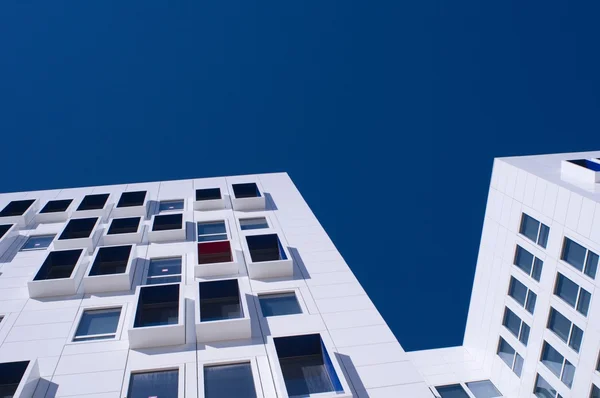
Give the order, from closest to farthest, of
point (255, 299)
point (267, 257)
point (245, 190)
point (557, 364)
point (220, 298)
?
point (220, 298), point (255, 299), point (267, 257), point (557, 364), point (245, 190)

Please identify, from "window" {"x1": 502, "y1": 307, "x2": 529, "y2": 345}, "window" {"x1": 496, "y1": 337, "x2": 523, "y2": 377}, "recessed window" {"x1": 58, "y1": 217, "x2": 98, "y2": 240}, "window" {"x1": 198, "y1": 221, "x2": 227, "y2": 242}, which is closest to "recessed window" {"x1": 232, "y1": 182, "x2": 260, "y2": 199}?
"window" {"x1": 198, "y1": 221, "x2": 227, "y2": 242}

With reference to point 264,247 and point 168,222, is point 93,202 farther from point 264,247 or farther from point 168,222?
point 264,247

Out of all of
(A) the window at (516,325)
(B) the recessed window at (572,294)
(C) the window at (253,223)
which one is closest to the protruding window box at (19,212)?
(C) the window at (253,223)

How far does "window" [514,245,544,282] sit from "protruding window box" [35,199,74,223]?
19.6m

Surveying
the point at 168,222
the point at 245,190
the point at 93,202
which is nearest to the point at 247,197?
the point at 245,190

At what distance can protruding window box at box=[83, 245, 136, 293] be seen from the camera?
2002cm

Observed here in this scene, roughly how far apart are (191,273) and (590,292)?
45.4 ft

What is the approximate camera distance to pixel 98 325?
18.4 metres

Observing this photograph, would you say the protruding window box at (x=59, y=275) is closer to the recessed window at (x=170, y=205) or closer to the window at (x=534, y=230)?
the recessed window at (x=170, y=205)

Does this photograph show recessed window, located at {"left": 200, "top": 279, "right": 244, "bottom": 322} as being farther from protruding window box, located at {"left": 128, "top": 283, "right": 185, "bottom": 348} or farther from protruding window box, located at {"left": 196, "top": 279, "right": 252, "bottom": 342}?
protruding window box, located at {"left": 128, "top": 283, "right": 185, "bottom": 348}

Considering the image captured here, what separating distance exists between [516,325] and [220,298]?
46.6 ft

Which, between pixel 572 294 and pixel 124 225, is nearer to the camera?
pixel 572 294

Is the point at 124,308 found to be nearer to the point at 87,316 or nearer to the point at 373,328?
the point at 87,316

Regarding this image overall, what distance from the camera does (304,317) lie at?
18422mm
